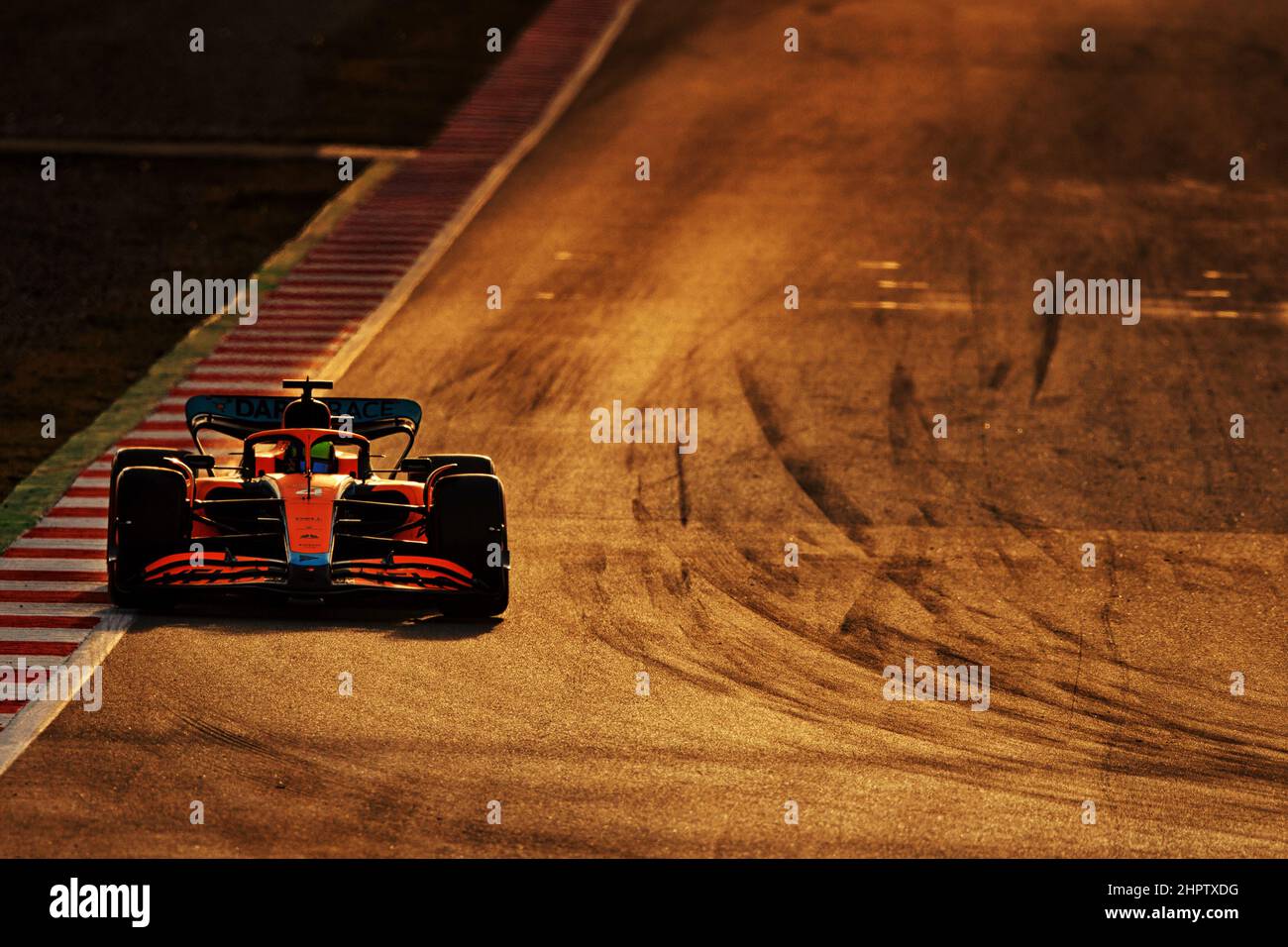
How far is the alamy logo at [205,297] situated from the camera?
76.3ft

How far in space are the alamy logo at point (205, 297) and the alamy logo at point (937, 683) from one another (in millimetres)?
11976

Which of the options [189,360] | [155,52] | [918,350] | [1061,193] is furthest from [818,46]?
[189,360]

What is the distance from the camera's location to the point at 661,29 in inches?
1404

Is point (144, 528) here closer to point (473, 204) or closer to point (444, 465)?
point (444, 465)

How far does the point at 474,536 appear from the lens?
13.7 meters

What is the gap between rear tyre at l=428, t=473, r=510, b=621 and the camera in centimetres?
1373

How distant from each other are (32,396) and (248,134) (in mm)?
11514

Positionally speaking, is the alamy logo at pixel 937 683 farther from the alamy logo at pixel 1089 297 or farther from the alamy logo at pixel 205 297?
the alamy logo at pixel 205 297

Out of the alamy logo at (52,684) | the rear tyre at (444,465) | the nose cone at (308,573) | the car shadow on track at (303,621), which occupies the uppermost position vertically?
the rear tyre at (444,465)
